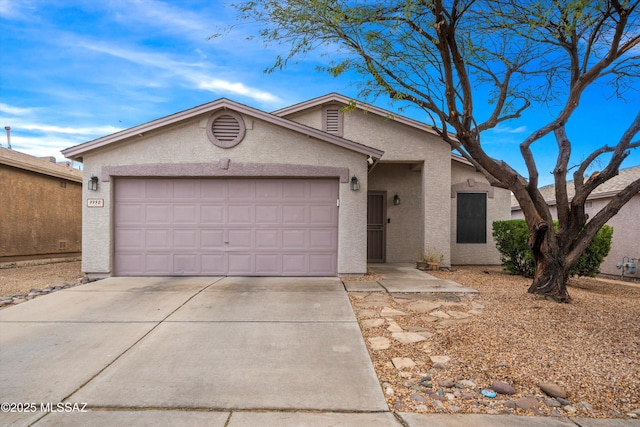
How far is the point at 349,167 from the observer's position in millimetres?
8258

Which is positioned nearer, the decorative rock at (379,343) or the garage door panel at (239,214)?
the decorative rock at (379,343)

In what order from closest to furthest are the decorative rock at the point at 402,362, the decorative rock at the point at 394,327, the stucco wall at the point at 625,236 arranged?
the decorative rock at the point at 402,362
the decorative rock at the point at 394,327
the stucco wall at the point at 625,236

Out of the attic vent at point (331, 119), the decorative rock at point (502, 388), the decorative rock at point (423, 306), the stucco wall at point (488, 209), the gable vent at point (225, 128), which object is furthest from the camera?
the stucco wall at point (488, 209)

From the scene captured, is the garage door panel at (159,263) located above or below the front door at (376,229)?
below

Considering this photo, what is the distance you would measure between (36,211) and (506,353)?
13.9m

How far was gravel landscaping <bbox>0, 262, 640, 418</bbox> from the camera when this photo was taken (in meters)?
2.91

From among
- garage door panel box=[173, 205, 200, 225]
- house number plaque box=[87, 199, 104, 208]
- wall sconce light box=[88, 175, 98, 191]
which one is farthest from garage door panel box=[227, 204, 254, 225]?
wall sconce light box=[88, 175, 98, 191]

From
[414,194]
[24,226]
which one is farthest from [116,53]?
[414,194]

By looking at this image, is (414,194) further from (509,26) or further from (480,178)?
(509,26)

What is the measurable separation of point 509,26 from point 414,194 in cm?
581

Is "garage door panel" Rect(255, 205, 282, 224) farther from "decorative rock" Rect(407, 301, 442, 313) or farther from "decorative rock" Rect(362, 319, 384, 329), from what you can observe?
"decorative rock" Rect(362, 319, 384, 329)

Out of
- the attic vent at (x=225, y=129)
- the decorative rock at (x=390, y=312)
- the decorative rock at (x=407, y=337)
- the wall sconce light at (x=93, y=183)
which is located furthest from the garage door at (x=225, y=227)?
the decorative rock at (x=407, y=337)

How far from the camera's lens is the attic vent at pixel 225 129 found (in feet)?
26.8

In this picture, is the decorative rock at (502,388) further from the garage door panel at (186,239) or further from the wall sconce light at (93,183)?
the wall sconce light at (93,183)
